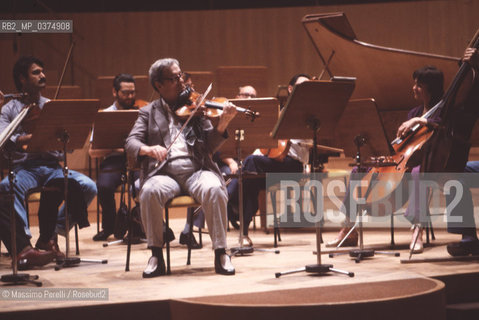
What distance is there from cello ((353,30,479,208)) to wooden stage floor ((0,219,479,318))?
1.40 ft

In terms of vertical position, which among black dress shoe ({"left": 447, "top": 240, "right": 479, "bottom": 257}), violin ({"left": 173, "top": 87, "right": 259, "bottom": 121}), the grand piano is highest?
the grand piano

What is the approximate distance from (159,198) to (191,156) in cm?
36

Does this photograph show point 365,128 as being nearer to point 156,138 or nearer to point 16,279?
point 156,138

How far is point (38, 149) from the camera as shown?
358 centimetres

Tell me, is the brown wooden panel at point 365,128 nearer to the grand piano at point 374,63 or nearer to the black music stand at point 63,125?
the grand piano at point 374,63

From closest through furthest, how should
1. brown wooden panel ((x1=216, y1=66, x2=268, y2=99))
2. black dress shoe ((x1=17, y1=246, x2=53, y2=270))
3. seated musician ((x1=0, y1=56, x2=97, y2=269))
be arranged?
1. black dress shoe ((x1=17, y1=246, x2=53, y2=270))
2. seated musician ((x1=0, y1=56, x2=97, y2=269))
3. brown wooden panel ((x1=216, y1=66, x2=268, y2=99))

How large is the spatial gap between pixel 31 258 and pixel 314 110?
1.85m

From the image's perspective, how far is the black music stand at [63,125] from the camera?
347cm

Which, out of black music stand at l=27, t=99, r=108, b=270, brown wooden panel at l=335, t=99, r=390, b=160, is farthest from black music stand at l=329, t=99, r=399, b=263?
black music stand at l=27, t=99, r=108, b=270

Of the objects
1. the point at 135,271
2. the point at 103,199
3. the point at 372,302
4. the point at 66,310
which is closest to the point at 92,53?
the point at 103,199

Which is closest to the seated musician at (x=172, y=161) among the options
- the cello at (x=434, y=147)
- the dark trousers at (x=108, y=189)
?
the cello at (x=434, y=147)

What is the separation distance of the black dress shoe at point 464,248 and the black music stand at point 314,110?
804 millimetres

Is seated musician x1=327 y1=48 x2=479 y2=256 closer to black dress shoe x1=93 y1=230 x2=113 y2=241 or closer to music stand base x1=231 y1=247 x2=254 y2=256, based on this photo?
music stand base x1=231 y1=247 x2=254 y2=256

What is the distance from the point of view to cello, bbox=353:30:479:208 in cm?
348
